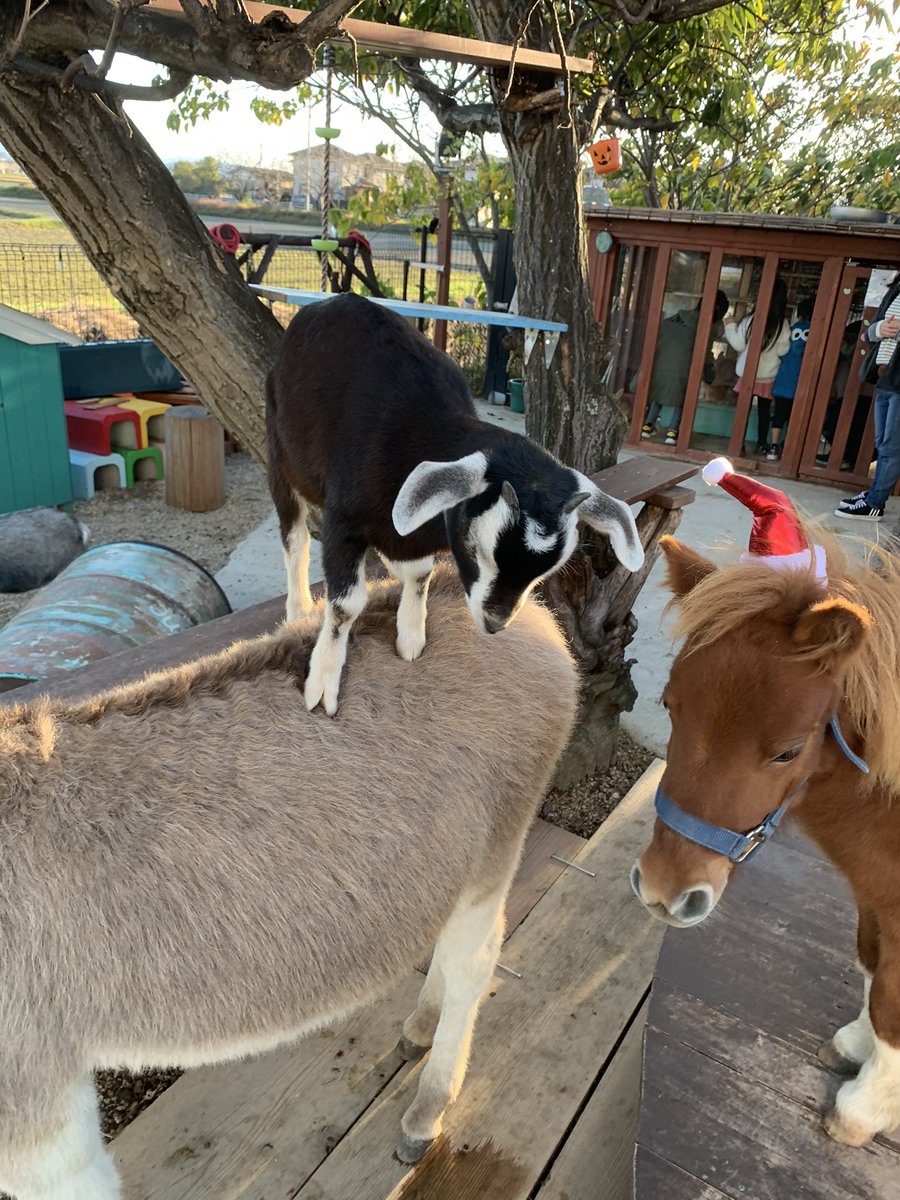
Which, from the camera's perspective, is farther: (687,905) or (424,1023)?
(424,1023)

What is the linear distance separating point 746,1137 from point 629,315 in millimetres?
10672

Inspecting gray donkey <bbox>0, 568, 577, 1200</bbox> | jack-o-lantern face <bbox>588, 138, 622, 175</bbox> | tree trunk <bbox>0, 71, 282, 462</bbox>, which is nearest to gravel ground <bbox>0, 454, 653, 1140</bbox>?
gray donkey <bbox>0, 568, 577, 1200</bbox>

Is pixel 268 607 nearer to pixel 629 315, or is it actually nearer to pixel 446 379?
pixel 446 379

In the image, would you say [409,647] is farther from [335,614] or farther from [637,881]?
[637,881]

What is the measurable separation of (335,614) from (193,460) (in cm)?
697

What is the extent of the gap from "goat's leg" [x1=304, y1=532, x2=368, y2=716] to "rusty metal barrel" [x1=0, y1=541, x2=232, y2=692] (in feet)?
7.27

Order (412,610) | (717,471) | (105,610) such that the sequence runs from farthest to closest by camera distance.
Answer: (105,610) → (717,471) → (412,610)

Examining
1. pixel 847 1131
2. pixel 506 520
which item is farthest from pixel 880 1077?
pixel 506 520

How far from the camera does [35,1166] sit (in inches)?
57.1

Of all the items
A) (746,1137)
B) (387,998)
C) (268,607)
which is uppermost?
(268,607)

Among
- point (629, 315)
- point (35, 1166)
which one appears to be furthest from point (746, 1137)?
point (629, 315)

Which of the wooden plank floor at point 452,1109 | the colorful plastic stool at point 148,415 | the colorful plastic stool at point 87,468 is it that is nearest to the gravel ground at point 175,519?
the colorful plastic stool at point 87,468

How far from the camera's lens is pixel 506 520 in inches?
64.4

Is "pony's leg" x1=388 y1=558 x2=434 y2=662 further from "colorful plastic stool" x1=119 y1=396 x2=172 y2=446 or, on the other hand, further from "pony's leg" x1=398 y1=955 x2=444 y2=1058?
"colorful plastic stool" x1=119 y1=396 x2=172 y2=446
